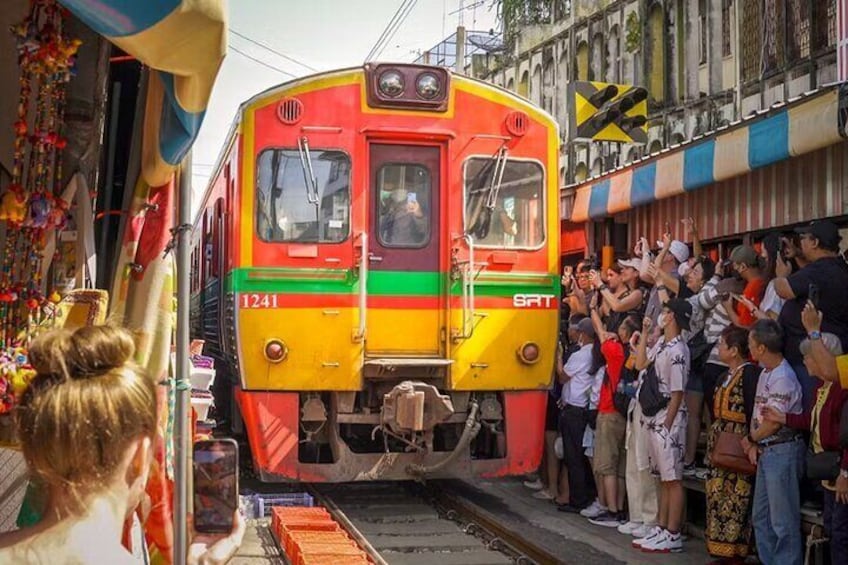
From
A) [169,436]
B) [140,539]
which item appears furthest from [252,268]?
[140,539]

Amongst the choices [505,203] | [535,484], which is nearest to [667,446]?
[505,203]

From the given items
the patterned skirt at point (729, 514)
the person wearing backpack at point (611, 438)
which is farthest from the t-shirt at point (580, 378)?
the patterned skirt at point (729, 514)

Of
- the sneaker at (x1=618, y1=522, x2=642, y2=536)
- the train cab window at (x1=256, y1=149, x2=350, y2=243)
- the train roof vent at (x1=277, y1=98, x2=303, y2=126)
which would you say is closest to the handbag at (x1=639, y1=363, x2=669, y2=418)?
the sneaker at (x1=618, y1=522, x2=642, y2=536)

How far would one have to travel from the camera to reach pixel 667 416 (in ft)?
24.2

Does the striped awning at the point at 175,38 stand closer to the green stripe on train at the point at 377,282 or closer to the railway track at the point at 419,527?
the railway track at the point at 419,527

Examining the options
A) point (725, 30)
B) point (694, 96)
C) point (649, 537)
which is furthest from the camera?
point (694, 96)

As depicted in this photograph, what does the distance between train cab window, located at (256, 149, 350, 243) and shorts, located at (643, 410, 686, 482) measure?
2.77 metres

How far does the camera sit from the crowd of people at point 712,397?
20.6 ft

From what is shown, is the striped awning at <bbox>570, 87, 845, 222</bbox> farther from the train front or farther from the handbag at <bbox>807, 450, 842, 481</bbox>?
the handbag at <bbox>807, 450, 842, 481</bbox>

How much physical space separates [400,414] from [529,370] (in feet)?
4.12

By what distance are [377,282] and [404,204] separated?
2.31 feet

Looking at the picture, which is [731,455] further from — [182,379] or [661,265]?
[182,379]

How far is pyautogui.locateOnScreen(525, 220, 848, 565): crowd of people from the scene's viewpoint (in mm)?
6270

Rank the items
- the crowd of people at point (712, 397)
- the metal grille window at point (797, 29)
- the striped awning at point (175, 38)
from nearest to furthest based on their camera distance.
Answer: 1. the striped awning at point (175, 38)
2. the crowd of people at point (712, 397)
3. the metal grille window at point (797, 29)
